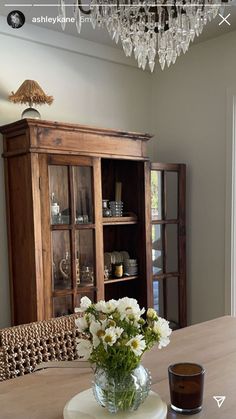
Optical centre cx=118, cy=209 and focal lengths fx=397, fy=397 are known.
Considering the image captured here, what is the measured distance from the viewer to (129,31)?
5.03ft

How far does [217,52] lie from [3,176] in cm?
170

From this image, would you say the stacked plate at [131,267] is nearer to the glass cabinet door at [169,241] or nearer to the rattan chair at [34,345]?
the glass cabinet door at [169,241]

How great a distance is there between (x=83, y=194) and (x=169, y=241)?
892 millimetres

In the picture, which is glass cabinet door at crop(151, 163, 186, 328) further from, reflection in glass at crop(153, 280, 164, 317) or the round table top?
the round table top

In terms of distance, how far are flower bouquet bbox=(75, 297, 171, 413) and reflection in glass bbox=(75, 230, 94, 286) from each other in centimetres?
144

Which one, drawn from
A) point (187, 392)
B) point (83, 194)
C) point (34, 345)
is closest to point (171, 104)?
point (83, 194)

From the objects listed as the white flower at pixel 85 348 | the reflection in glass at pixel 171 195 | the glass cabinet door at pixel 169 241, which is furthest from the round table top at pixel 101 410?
the reflection in glass at pixel 171 195

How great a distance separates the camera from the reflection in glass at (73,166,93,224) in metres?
2.40

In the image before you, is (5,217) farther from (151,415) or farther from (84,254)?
(151,415)

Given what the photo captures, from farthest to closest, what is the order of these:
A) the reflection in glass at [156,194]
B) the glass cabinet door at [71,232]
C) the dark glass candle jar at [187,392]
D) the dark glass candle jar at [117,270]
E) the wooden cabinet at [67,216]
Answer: the reflection in glass at [156,194], the dark glass candle jar at [117,270], the glass cabinet door at [71,232], the wooden cabinet at [67,216], the dark glass candle jar at [187,392]

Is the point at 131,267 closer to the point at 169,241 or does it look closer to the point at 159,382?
the point at 169,241

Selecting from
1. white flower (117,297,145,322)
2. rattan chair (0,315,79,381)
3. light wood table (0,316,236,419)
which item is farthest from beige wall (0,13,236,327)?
white flower (117,297,145,322)

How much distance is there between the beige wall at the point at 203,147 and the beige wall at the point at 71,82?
286mm

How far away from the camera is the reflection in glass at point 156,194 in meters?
2.82
